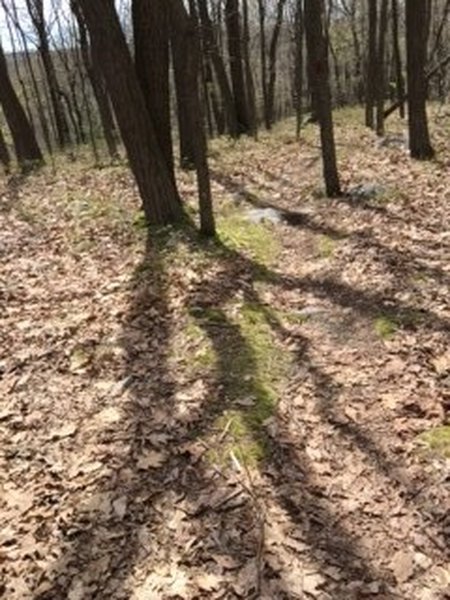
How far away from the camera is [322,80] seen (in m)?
9.34

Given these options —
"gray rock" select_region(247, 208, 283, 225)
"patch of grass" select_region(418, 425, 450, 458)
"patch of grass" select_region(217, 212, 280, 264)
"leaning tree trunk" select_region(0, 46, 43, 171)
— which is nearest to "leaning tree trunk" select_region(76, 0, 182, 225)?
"patch of grass" select_region(217, 212, 280, 264)

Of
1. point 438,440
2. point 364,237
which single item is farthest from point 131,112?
point 438,440

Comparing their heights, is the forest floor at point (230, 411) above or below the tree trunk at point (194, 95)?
below

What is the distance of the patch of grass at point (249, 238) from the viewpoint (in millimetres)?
7895

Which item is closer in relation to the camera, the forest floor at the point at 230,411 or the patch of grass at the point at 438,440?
the forest floor at the point at 230,411

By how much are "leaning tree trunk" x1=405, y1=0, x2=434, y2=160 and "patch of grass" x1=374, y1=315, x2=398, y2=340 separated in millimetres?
6783

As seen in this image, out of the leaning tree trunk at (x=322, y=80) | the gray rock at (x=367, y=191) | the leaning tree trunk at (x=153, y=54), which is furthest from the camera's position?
the gray rock at (x=367, y=191)

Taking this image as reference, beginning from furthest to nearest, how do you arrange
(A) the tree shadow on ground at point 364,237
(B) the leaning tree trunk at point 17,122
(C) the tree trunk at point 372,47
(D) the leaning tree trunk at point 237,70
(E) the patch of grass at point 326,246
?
(D) the leaning tree trunk at point 237,70 → (C) the tree trunk at point 372,47 → (B) the leaning tree trunk at point 17,122 → (E) the patch of grass at point 326,246 → (A) the tree shadow on ground at point 364,237

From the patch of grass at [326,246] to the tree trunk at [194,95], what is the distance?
1403mm

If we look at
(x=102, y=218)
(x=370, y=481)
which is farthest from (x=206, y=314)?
(x=102, y=218)

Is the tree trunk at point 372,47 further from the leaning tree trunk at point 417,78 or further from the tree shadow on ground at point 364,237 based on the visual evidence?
the tree shadow on ground at point 364,237

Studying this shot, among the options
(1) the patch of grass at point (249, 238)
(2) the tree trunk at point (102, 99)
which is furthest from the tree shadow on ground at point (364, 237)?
(2) the tree trunk at point (102, 99)

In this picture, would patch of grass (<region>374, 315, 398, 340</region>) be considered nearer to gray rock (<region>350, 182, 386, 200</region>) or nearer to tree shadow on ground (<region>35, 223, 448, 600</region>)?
tree shadow on ground (<region>35, 223, 448, 600</region>)

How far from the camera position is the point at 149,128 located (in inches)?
329
